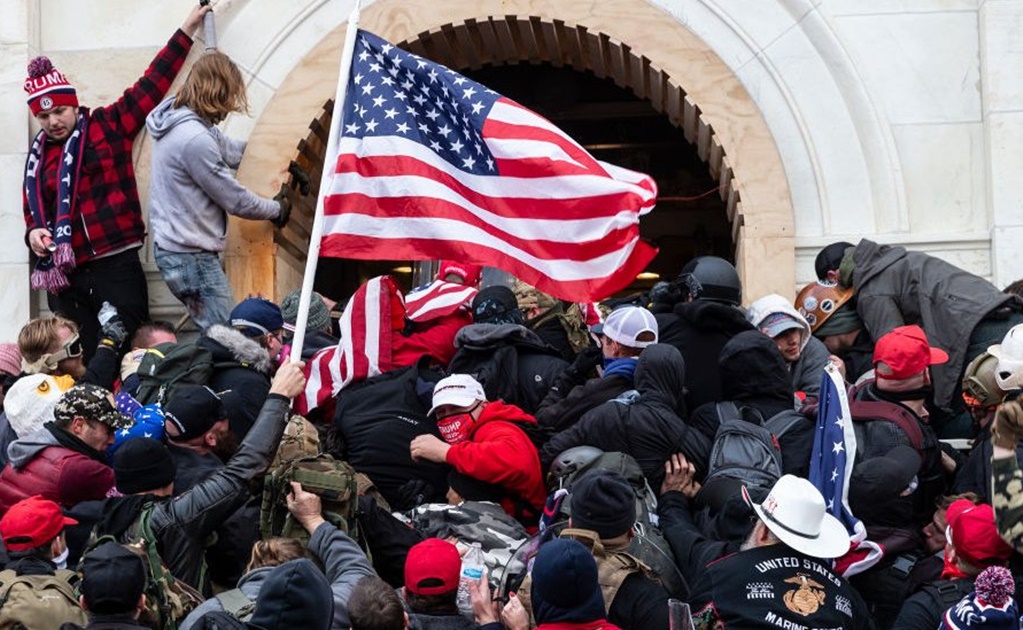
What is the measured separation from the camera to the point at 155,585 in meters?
8.84

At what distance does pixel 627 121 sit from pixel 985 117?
4.46 m

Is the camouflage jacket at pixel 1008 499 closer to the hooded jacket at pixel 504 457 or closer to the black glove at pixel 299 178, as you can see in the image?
the hooded jacket at pixel 504 457

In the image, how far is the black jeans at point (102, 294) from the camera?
43.3 ft

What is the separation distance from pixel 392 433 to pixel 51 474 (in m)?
1.81

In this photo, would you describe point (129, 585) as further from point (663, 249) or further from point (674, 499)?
point (663, 249)

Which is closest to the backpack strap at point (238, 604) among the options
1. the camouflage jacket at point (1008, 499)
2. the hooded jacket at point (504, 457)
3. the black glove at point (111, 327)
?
the hooded jacket at point (504, 457)

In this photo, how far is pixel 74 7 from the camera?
1392 cm

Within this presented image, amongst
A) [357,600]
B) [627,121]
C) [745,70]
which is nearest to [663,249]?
[627,121]

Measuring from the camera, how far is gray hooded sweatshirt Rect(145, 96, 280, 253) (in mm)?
12820

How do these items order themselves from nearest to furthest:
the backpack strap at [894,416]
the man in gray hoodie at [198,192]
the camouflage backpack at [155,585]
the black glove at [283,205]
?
the camouflage backpack at [155,585] < the backpack strap at [894,416] < the man in gray hoodie at [198,192] < the black glove at [283,205]

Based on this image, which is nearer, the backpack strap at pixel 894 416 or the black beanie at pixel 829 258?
the backpack strap at pixel 894 416

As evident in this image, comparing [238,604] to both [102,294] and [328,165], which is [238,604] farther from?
[102,294]

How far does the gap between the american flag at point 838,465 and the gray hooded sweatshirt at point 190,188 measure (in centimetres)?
446

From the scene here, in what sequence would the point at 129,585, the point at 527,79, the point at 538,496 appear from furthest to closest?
the point at 527,79
the point at 538,496
the point at 129,585
